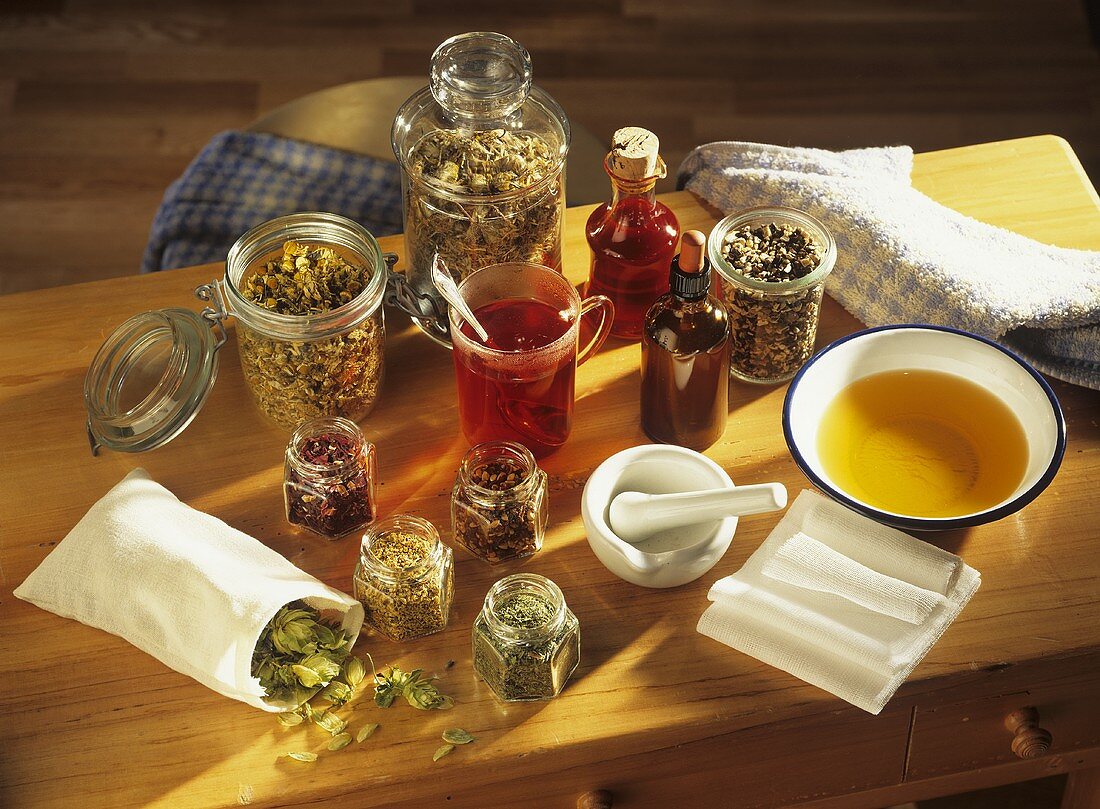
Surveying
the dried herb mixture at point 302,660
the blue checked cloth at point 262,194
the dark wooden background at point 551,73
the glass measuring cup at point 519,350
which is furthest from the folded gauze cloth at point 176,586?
the dark wooden background at point 551,73

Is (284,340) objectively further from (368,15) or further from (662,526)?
(368,15)

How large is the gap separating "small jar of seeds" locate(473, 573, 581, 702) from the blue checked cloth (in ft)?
3.01

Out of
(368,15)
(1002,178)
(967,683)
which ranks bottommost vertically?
(368,15)

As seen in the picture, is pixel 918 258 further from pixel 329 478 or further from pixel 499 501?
pixel 329 478

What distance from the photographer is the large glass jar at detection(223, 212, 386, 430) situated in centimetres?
114

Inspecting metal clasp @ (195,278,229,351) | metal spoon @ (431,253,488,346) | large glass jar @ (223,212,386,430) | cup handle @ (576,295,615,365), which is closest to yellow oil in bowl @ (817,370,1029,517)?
cup handle @ (576,295,615,365)

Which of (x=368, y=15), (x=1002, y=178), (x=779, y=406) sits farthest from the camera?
(x=368, y=15)

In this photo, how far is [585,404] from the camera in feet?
4.14

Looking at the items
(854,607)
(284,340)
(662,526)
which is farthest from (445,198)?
(854,607)

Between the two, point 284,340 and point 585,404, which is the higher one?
point 284,340

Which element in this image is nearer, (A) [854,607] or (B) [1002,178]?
(A) [854,607]

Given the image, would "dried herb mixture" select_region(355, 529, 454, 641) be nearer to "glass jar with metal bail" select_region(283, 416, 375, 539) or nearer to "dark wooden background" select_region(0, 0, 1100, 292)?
"glass jar with metal bail" select_region(283, 416, 375, 539)

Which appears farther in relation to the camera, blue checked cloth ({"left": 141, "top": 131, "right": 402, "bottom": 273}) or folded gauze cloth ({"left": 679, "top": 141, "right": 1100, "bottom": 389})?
blue checked cloth ({"left": 141, "top": 131, "right": 402, "bottom": 273})

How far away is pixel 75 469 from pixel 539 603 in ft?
1.63
